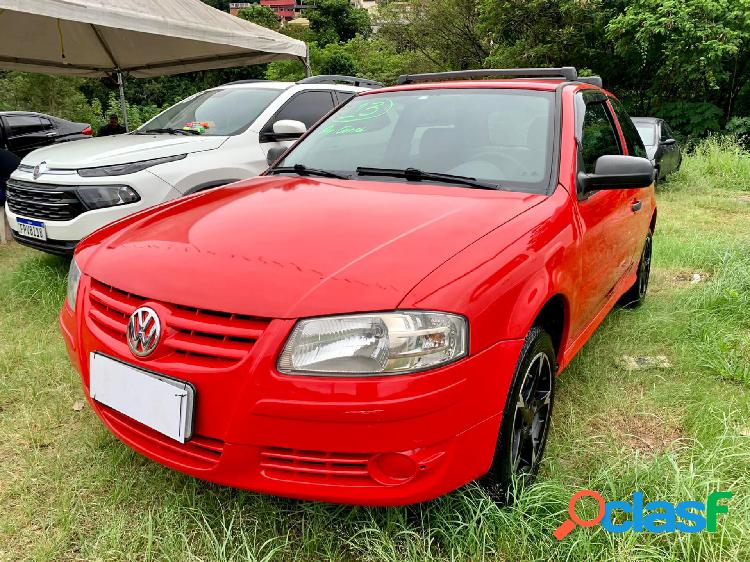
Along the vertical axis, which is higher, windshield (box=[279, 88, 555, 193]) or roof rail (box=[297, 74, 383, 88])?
roof rail (box=[297, 74, 383, 88])

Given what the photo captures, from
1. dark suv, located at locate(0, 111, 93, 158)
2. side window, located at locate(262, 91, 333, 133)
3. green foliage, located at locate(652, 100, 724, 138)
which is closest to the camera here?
side window, located at locate(262, 91, 333, 133)

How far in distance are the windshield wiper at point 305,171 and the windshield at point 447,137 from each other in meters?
0.03

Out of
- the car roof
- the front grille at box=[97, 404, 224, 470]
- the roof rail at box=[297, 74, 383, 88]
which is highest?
the roof rail at box=[297, 74, 383, 88]

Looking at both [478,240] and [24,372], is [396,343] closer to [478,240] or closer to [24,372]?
[478,240]

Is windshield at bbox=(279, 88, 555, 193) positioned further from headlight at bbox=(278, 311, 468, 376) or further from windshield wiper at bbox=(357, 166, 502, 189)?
headlight at bbox=(278, 311, 468, 376)

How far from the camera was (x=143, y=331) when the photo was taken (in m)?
1.65

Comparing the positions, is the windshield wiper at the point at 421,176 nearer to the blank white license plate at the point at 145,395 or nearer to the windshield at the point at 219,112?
the blank white license plate at the point at 145,395

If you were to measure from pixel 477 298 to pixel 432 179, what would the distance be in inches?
36.5

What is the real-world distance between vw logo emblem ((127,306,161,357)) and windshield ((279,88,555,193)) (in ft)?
3.83

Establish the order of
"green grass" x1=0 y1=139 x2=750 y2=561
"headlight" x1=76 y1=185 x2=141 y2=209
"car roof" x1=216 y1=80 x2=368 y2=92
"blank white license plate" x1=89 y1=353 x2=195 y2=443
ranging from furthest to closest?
"car roof" x1=216 y1=80 x2=368 y2=92
"headlight" x1=76 y1=185 x2=141 y2=209
"green grass" x1=0 y1=139 x2=750 y2=561
"blank white license plate" x1=89 y1=353 x2=195 y2=443

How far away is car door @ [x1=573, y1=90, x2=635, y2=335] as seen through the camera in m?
2.40

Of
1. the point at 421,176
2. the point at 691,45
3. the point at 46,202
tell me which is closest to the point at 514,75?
the point at 421,176

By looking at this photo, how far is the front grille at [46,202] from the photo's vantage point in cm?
398

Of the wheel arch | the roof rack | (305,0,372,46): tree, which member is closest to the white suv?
the roof rack
